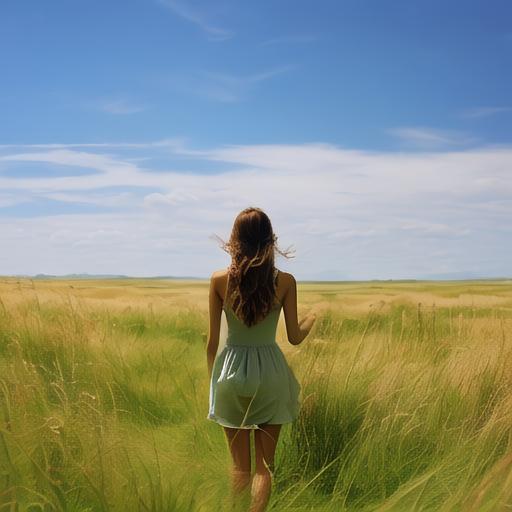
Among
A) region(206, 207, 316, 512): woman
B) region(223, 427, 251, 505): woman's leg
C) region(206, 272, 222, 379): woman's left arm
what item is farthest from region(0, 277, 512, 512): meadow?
region(206, 272, 222, 379): woman's left arm

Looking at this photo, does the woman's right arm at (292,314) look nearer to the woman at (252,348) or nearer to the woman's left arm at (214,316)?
the woman at (252,348)

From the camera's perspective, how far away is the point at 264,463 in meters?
3.62

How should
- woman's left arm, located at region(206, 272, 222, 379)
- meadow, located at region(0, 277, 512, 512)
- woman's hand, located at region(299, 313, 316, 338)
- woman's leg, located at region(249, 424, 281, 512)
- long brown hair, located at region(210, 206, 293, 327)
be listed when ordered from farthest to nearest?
woman's hand, located at region(299, 313, 316, 338) < woman's left arm, located at region(206, 272, 222, 379) < long brown hair, located at region(210, 206, 293, 327) < woman's leg, located at region(249, 424, 281, 512) < meadow, located at region(0, 277, 512, 512)

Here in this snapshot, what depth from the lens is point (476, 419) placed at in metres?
4.52

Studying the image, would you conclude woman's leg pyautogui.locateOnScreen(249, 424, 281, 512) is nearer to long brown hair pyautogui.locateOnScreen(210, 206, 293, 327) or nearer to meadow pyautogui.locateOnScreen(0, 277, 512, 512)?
meadow pyautogui.locateOnScreen(0, 277, 512, 512)

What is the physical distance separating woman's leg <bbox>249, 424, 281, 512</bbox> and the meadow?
16 centimetres

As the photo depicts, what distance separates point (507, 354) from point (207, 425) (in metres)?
2.13

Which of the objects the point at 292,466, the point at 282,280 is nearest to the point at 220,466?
the point at 292,466

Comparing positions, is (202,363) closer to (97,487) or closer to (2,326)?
(2,326)

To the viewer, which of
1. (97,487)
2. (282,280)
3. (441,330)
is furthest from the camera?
(441,330)

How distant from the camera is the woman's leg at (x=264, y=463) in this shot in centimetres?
342

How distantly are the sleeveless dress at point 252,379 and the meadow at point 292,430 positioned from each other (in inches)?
12.9

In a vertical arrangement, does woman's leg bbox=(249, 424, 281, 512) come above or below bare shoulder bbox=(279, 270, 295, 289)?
below

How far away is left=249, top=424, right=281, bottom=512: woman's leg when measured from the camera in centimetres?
342
